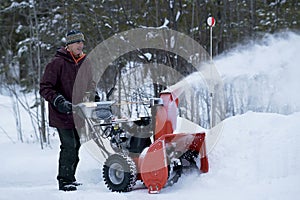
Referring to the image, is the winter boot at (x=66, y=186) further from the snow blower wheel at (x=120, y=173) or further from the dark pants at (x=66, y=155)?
the snow blower wheel at (x=120, y=173)

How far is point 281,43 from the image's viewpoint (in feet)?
30.1

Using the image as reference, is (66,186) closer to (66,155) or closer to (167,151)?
(66,155)

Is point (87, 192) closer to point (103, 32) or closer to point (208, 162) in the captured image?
point (208, 162)

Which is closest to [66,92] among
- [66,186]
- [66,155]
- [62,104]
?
[62,104]

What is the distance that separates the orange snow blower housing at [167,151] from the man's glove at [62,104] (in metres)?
1.01

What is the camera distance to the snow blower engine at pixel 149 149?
5.07 metres

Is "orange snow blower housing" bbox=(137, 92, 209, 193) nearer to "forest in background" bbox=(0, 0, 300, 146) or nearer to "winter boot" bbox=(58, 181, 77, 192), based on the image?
"winter boot" bbox=(58, 181, 77, 192)

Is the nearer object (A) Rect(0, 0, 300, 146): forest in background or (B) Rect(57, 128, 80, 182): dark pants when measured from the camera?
(B) Rect(57, 128, 80, 182): dark pants

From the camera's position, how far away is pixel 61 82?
550 centimetres

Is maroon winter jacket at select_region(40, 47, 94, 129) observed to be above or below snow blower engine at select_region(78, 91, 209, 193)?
above

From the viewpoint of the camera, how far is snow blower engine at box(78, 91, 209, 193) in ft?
16.6

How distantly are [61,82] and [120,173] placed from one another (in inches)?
50.9

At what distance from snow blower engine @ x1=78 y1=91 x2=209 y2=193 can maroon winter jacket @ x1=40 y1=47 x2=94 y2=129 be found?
282 mm

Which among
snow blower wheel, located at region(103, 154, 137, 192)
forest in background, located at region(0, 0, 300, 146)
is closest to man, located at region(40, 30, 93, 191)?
snow blower wheel, located at region(103, 154, 137, 192)
